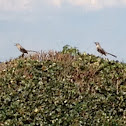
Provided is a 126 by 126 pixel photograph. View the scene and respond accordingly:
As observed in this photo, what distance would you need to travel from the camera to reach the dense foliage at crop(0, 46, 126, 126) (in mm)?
11523

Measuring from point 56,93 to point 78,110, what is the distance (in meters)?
0.78

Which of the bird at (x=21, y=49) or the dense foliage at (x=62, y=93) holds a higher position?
the bird at (x=21, y=49)

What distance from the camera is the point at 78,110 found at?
38.5ft

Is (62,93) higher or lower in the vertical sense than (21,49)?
lower

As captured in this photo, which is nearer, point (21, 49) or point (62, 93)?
point (62, 93)

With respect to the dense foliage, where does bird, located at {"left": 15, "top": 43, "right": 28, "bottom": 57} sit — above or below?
above

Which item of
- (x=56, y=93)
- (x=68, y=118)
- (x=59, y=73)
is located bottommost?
(x=68, y=118)

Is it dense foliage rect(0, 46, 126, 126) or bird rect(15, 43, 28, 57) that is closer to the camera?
dense foliage rect(0, 46, 126, 126)

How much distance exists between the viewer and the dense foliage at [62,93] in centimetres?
1152

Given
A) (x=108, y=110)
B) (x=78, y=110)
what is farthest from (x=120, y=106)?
(x=78, y=110)

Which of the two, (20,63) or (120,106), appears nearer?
(120,106)

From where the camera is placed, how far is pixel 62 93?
12.1 metres

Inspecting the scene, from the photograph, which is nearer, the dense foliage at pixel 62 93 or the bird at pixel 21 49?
the dense foliage at pixel 62 93

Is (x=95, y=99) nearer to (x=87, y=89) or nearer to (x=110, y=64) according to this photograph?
(x=87, y=89)
